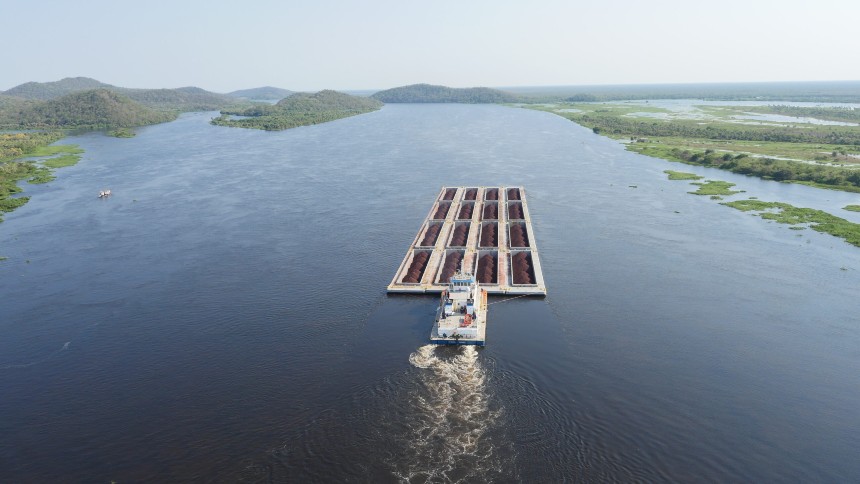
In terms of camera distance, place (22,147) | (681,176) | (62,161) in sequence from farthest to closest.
A: (22,147) < (62,161) < (681,176)

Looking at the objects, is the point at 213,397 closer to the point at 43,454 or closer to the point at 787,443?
the point at 43,454

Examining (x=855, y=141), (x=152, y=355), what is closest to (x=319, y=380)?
(x=152, y=355)

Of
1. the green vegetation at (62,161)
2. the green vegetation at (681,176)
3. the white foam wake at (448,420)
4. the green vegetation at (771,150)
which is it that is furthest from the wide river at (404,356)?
the green vegetation at (62,161)

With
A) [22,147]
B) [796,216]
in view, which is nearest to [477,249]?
[796,216]

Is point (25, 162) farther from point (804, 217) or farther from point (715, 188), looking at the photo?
point (804, 217)

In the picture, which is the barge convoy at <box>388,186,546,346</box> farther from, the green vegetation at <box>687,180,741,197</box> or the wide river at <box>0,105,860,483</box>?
the green vegetation at <box>687,180,741,197</box>

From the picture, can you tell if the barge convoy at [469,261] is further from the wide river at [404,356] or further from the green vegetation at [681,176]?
the green vegetation at [681,176]
